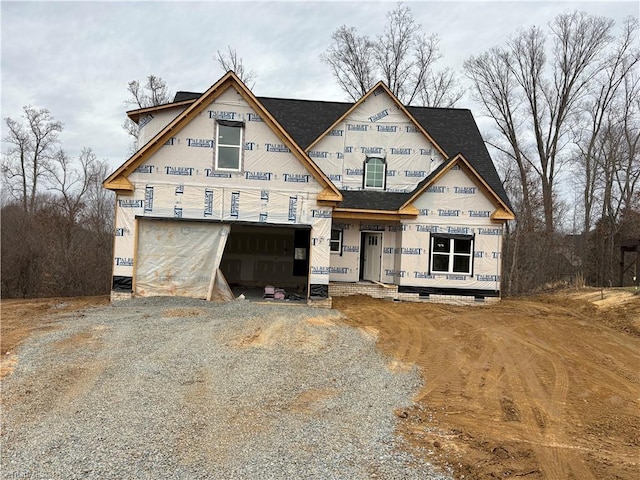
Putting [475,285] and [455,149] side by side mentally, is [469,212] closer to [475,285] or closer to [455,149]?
[475,285]

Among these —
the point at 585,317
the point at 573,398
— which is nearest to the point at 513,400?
the point at 573,398

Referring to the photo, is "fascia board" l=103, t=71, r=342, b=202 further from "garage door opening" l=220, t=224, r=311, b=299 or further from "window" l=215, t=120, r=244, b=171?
"garage door opening" l=220, t=224, r=311, b=299

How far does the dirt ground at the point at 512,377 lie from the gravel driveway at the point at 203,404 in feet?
1.85

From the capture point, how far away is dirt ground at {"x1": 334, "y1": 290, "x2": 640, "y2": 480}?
530 cm

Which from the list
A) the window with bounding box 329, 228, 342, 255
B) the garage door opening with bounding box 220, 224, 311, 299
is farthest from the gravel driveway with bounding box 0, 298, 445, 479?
the garage door opening with bounding box 220, 224, 311, 299

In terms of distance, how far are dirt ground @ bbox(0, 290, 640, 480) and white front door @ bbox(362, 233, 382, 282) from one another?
2.43 m

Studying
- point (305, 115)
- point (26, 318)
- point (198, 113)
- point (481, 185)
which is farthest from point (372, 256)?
point (26, 318)

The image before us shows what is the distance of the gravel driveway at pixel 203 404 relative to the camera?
4867mm

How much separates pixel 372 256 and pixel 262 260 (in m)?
5.12

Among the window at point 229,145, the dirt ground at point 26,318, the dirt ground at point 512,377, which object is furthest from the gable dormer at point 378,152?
the dirt ground at point 26,318

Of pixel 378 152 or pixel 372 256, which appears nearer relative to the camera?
pixel 378 152

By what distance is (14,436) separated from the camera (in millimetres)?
5418

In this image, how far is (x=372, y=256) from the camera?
19203 mm

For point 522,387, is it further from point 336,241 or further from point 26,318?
point 26,318
